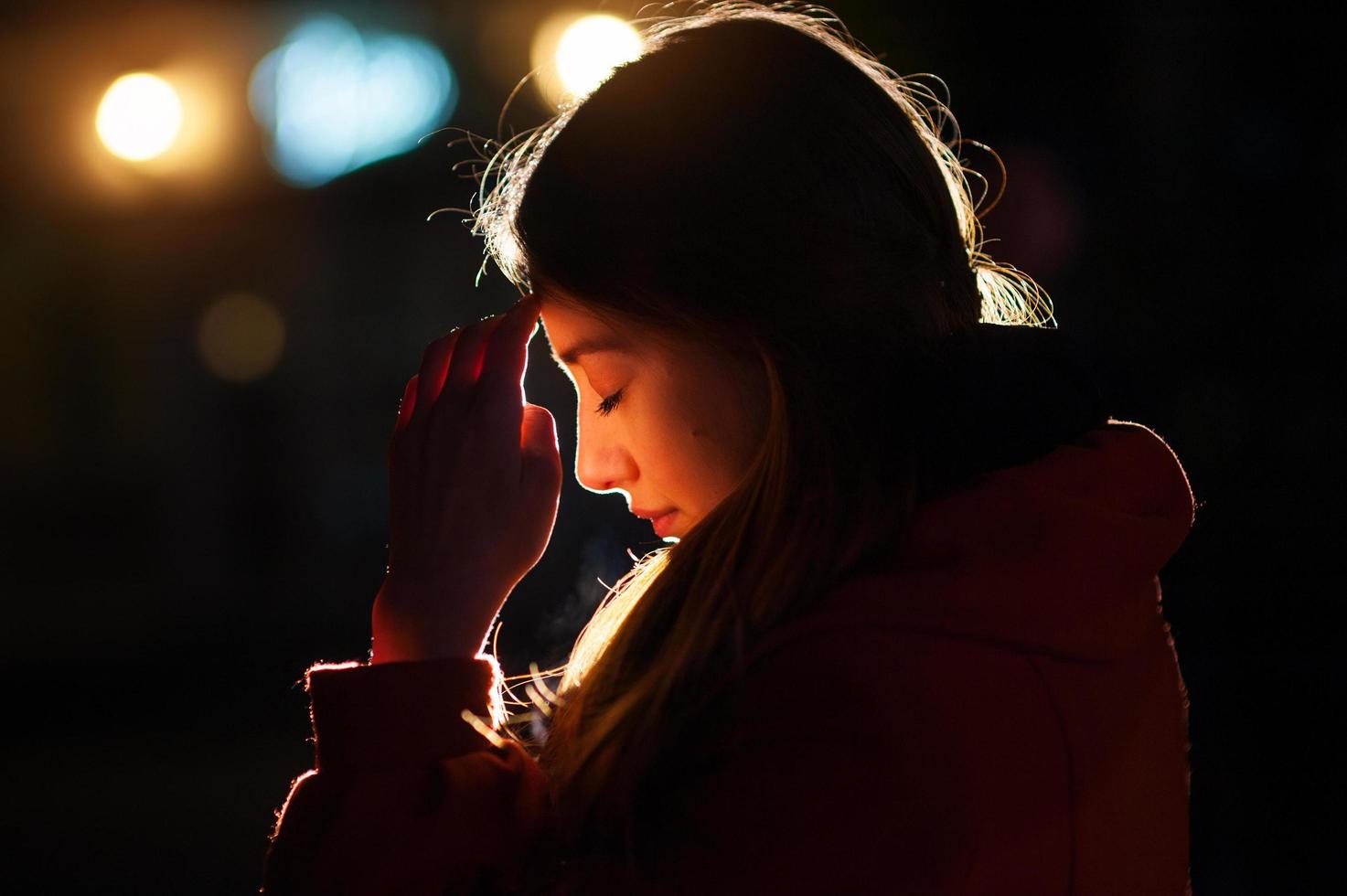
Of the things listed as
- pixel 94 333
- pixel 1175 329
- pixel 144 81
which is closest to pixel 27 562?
pixel 94 333

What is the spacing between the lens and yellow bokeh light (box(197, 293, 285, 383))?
1239cm

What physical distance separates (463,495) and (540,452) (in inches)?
5.5

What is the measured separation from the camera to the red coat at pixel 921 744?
0.82 metres

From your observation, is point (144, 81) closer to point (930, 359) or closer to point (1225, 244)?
point (1225, 244)

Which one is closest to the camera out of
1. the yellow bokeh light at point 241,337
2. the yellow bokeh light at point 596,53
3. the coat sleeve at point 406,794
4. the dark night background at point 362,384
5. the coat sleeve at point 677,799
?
the coat sleeve at point 677,799

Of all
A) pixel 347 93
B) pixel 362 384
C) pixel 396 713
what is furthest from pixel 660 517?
pixel 362 384

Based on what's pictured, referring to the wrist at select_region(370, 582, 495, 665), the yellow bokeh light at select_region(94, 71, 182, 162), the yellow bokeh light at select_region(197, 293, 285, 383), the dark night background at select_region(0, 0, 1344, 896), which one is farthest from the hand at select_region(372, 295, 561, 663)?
the yellow bokeh light at select_region(197, 293, 285, 383)

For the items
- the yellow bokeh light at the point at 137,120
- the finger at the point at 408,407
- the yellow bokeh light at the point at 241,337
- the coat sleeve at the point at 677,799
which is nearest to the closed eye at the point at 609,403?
the finger at the point at 408,407

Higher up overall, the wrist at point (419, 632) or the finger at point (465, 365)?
the finger at point (465, 365)

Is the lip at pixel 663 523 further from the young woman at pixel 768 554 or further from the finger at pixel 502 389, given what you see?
the finger at pixel 502 389

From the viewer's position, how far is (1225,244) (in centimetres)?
650

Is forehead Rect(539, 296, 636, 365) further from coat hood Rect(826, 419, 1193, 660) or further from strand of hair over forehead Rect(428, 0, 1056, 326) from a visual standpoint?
coat hood Rect(826, 419, 1193, 660)

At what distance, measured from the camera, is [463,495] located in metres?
1.19

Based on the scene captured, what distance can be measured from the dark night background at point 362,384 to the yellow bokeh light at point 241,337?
125 mm
